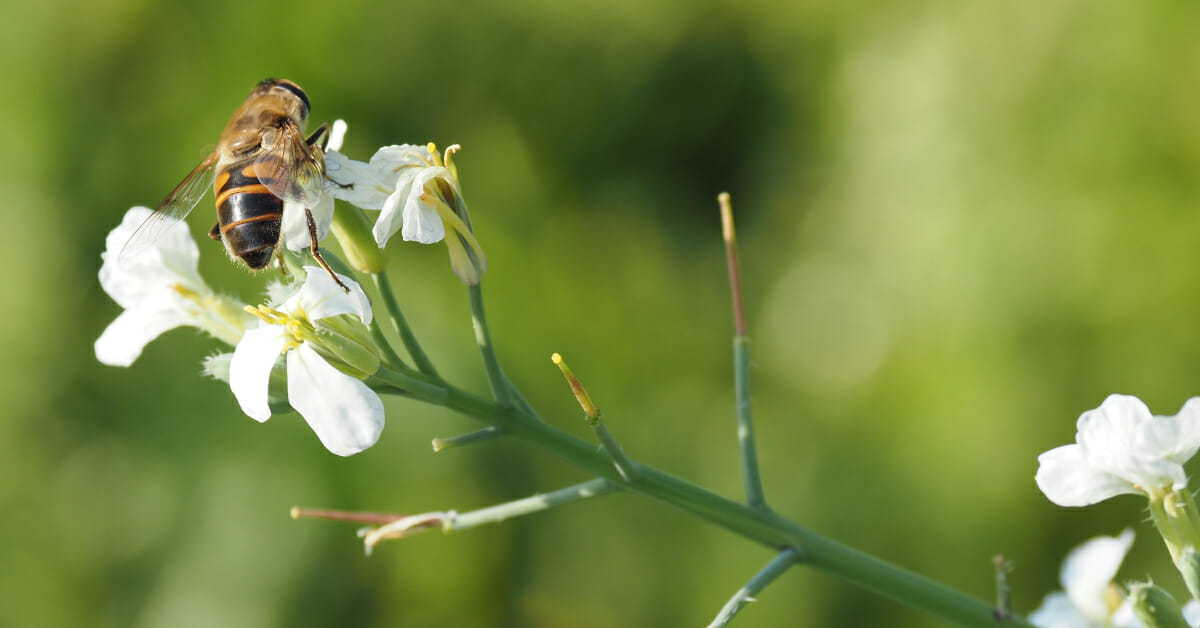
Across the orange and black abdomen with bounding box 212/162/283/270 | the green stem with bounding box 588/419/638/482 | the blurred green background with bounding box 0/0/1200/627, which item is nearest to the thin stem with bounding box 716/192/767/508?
the green stem with bounding box 588/419/638/482

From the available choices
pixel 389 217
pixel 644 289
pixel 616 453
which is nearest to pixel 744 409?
pixel 616 453

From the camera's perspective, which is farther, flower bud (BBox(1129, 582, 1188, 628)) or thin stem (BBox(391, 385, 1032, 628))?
thin stem (BBox(391, 385, 1032, 628))

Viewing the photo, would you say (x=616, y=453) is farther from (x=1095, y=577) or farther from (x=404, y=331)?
(x=1095, y=577)

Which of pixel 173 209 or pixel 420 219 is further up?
pixel 420 219

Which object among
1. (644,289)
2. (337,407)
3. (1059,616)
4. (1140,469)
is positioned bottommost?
(644,289)

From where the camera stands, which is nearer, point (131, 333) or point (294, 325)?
point (294, 325)

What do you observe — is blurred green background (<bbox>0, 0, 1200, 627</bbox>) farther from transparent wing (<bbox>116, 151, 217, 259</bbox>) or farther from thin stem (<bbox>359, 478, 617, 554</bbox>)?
thin stem (<bbox>359, 478, 617, 554</bbox>)

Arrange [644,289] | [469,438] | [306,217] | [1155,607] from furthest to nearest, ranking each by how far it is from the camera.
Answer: [644,289], [306,217], [469,438], [1155,607]

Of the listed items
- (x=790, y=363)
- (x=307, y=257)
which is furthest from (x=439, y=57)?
(x=307, y=257)

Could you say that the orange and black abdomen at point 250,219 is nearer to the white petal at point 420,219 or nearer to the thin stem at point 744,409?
the white petal at point 420,219
